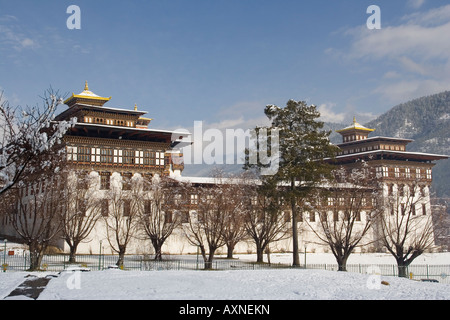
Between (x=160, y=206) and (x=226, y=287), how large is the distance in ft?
81.6

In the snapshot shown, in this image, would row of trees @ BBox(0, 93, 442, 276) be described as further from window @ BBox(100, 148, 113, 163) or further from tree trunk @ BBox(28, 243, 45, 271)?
window @ BBox(100, 148, 113, 163)

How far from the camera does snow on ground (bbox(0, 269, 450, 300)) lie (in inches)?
658

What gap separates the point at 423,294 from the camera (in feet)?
58.0

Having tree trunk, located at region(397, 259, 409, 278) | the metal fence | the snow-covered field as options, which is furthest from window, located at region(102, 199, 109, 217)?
tree trunk, located at region(397, 259, 409, 278)

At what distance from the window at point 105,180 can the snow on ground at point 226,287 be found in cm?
2429

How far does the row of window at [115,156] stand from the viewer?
45969mm

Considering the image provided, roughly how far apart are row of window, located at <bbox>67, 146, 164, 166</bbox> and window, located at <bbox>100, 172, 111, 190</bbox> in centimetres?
125

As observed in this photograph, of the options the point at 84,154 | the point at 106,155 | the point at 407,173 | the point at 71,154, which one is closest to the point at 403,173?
the point at 407,173

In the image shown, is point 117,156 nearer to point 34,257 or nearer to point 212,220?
point 212,220

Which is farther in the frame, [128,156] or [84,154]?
[128,156]

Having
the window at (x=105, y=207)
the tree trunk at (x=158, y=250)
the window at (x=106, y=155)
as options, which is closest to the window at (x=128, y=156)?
→ the window at (x=106, y=155)

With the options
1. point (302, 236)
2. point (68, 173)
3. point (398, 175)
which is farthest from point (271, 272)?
point (398, 175)

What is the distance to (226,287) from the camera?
18.9m

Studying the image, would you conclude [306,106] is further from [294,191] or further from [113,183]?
[113,183]
